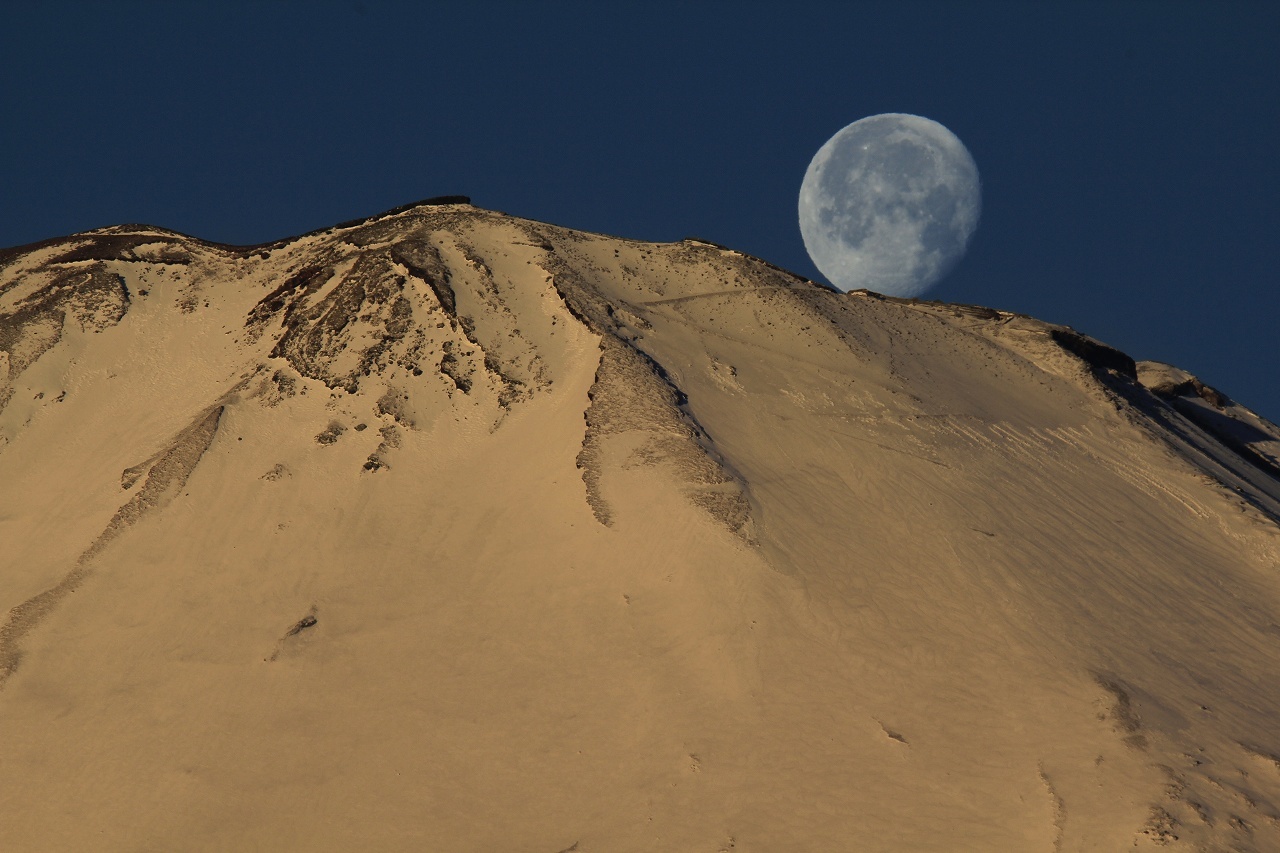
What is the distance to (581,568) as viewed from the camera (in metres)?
18.2

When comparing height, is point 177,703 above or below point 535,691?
below

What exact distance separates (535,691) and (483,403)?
24.4 feet

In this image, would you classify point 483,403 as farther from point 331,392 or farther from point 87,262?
point 87,262

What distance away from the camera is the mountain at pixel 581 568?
1449 cm

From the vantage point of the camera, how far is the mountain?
14492mm

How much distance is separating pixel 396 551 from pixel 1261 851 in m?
12.4

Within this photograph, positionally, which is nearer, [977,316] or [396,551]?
[396,551]

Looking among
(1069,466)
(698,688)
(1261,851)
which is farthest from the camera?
(1069,466)

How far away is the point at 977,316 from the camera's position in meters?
33.2

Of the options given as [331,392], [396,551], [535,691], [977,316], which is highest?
[977,316]

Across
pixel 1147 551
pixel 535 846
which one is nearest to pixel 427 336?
pixel 535 846

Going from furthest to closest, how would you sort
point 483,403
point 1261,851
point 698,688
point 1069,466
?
point 1069,466, point 483,403, point 698,688, point 1261,851

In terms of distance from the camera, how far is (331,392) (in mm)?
22734

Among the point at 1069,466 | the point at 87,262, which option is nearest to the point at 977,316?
the point at 1069,466
